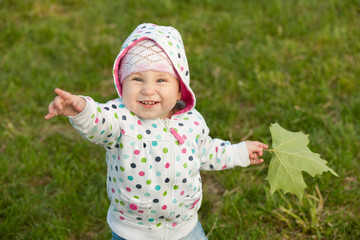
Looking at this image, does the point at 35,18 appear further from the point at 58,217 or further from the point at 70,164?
the point at 58,217

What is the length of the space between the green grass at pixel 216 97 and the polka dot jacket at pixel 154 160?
701mm

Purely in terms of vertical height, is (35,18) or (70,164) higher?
(35,18)

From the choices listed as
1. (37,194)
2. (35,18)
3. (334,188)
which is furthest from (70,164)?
(35,18)

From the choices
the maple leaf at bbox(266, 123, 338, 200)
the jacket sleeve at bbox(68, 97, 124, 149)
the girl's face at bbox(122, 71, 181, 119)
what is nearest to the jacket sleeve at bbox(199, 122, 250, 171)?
the maple leaf at bbox(266, 123, 338, 200)

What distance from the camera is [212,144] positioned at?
7.78 feet

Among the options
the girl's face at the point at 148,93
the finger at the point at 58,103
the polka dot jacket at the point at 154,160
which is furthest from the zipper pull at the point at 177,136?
the finger at the point at 58,103

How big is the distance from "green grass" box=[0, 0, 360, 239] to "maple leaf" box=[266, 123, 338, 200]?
0.67 m

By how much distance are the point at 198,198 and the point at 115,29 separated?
3.23m

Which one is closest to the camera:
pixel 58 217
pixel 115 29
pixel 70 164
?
pixel 58 217

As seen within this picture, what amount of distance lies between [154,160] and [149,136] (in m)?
0.11

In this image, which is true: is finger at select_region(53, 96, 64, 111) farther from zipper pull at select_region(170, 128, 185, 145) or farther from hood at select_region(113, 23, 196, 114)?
zipper pull at select_region(170, 128, 185, 145)

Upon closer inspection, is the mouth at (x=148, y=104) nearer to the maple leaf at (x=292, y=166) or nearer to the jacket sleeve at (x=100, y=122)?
the jacket sleeve at (x=100, y=122)

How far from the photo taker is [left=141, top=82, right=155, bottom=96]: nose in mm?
2088

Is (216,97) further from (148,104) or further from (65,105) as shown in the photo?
(65,105)
